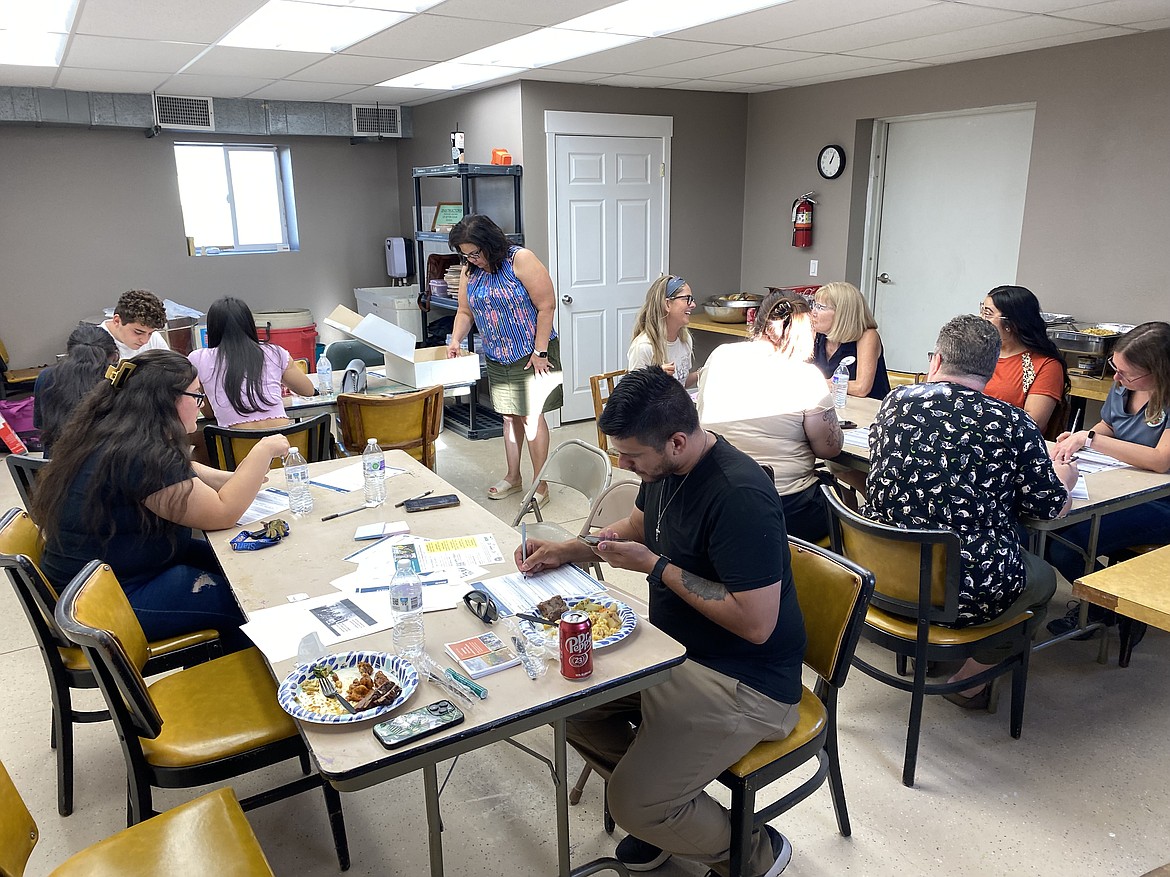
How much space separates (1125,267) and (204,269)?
22.6 feet

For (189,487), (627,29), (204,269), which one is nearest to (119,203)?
(204,269)

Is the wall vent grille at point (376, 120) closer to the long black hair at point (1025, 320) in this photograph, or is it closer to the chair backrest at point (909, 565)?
the long black hair at point (1025, 320)

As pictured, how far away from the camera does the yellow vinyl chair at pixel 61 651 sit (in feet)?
6.95

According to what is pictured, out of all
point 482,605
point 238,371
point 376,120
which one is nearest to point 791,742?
point 482,605

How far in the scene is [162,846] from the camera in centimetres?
158

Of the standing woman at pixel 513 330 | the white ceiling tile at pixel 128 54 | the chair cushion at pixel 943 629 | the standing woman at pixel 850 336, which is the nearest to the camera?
the chair cushion at pixel 943 629

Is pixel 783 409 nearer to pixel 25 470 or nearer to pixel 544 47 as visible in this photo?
pixel 25 470

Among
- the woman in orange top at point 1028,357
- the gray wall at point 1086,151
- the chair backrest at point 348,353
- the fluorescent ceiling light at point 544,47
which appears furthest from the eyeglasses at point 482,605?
the gray wall at point 1086,151

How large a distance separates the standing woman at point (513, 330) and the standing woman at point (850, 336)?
1.54 metres

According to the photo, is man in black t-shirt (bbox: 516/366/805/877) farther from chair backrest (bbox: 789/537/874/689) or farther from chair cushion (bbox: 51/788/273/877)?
chair cushion (bbox: 51/788/273/877)

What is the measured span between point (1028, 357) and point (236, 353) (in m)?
3.45

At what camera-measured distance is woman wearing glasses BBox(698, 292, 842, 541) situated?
3.07 meters

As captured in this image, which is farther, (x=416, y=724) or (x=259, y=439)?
(x=259, y=439)

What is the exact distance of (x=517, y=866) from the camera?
217 cm
